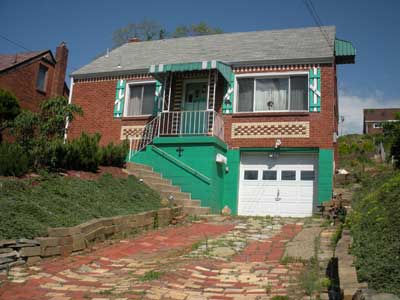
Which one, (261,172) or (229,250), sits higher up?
(261,172)

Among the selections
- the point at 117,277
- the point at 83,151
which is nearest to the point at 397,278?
the point at 117,277

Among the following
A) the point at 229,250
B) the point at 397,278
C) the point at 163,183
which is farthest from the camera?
the point at 163,183

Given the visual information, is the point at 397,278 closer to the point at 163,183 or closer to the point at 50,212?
the point at 50,212

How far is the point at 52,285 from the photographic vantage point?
5.05m

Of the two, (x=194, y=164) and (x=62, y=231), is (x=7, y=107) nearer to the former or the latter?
(x=194, y=164)

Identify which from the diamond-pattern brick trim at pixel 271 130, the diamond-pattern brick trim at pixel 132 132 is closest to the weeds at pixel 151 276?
the diamond-pattern brick trim at pixel 271 130

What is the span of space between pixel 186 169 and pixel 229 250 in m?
6.30

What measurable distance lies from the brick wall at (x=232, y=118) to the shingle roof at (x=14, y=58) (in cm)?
717

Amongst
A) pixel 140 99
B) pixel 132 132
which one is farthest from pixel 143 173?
pixel 140 99

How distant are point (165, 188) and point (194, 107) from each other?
419cm

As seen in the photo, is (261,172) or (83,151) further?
(261,172)

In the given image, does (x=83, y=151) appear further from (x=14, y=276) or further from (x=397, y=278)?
(x=397, y=278)

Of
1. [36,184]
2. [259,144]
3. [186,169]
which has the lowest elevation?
[36,184]

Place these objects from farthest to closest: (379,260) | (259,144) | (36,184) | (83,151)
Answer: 1. (259,144)
2. (83,151)
3. (36,184)
4. (379,260)
